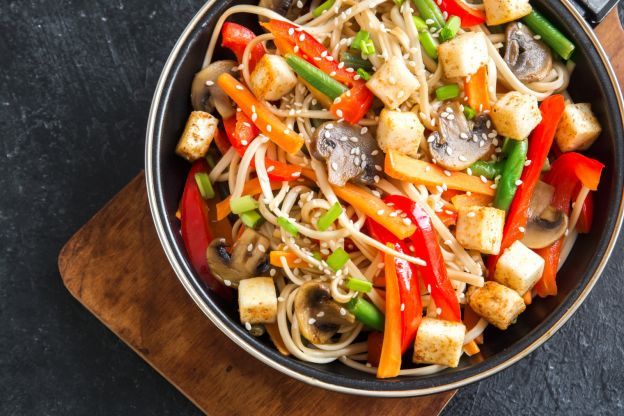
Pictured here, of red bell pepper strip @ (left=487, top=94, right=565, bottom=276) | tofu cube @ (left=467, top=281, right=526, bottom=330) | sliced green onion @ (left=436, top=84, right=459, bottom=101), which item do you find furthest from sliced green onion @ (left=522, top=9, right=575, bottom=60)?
tofu cube @ (left=467, top=281, right=526, bottom=330)

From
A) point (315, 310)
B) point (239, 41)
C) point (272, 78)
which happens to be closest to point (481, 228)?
point (315, 310)

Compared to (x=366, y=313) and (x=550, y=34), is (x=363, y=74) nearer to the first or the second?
(x=550, y=34)

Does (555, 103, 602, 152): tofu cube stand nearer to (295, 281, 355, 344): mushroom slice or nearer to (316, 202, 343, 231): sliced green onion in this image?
(316, 202, 343, 231): sliced green onion

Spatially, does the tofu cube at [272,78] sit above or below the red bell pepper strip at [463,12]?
below

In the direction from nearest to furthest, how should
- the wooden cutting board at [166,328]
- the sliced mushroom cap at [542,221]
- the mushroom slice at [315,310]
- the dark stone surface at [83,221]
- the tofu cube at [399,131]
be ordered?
1. the tofu cube at [399,131]
2. the mushroom slice at [315,310]
3. the sliced mushroom cap at [542,221]
4. the wooden cutting board at [166,328]
5. the dark stone surface at [83,221]

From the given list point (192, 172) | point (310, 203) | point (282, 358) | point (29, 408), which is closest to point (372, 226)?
point (310, 203)

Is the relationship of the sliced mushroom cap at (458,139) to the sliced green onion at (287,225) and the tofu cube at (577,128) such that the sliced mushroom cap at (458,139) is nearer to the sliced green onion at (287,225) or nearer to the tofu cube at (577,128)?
the tofu cube at (577,128)

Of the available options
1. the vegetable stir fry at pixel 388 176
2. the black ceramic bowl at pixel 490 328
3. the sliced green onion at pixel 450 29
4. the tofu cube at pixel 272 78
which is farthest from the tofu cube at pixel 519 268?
the tofu cube at pixel 272 78
